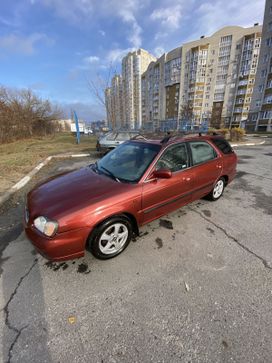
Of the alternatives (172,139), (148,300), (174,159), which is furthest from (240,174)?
(148,300)

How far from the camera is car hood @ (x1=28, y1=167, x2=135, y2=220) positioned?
2168mm

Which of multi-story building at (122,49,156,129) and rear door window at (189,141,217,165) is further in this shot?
multi-story building at (122,49,156,129)

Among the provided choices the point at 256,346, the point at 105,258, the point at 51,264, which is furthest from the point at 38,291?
the point at 256,346

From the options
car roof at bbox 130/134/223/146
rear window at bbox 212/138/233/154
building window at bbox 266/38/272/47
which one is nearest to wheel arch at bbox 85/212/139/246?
car roof at bbox 130/134/223/146

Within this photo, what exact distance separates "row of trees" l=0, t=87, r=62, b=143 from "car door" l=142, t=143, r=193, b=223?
2540 cm

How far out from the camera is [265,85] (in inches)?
1503

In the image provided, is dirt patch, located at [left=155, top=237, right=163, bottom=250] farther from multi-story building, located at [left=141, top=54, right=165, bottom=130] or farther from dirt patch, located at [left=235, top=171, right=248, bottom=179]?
multi-story building, located at [left=141, top=54, right=165, bottom=130]

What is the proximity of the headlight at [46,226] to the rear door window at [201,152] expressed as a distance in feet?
8.70

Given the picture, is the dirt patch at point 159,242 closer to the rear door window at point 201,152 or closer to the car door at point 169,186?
the car door at point 169,186

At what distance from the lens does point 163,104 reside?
67688 mm

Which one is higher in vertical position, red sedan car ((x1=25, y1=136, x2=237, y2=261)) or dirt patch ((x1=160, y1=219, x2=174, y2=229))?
red sedan car ((x1=25, y1=136, x2=237, y2=261))

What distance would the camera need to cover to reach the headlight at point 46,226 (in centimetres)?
204

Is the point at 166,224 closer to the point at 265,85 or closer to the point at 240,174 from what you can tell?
the point at 240,174

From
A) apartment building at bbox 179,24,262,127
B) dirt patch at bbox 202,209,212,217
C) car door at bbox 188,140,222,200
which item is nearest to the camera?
car door at bbox 188,140,222,200
